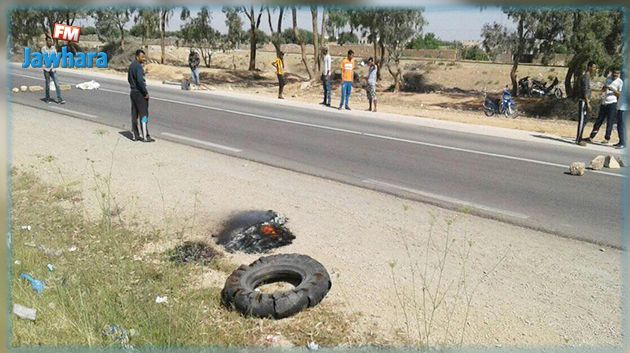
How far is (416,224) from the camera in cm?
605

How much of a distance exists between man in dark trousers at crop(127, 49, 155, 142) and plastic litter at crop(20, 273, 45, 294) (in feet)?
20.2

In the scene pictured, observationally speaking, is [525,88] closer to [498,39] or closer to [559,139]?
[498,39]

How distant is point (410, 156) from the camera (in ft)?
32.8

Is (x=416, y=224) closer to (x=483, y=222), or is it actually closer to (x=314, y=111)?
(x=483, y=222)

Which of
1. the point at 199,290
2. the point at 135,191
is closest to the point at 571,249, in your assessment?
the point at 199,290

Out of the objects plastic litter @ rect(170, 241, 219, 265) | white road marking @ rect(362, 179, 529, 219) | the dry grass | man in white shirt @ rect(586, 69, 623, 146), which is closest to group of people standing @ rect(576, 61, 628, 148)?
man in white shirt @ rect(586, 69, 623, 146)

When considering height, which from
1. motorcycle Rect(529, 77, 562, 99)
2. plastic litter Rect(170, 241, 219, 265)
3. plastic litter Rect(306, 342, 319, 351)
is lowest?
plastic litter Rect(170, 241, 219, 265)

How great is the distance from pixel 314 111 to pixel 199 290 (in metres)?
12.9

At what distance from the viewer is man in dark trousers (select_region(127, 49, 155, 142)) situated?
9.70m

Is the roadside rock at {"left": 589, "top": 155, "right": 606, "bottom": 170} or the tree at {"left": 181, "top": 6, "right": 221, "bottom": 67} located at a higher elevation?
the tree at {"left": 181, "top": 6, "right": 221, "bottom": 67}

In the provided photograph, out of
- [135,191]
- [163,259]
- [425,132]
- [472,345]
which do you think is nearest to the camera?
[472,345]

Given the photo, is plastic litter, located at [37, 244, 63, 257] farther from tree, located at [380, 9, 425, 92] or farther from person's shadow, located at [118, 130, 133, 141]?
tree, located at [380, 9, 425, 92]

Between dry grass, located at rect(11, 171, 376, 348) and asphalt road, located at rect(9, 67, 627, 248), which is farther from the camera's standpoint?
asphalt road, located at rect(9, 67, 627, 248)

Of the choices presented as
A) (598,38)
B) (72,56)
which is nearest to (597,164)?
(72,56)
